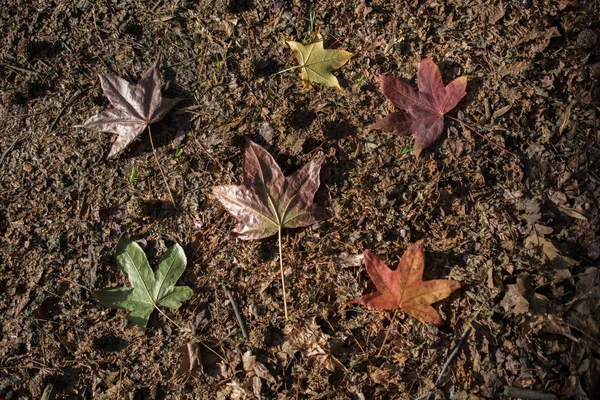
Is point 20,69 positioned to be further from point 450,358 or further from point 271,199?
point 450,358

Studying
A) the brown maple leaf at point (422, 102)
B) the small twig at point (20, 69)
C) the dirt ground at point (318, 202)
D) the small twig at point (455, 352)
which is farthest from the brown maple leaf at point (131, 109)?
the small twig at point (455, 352)

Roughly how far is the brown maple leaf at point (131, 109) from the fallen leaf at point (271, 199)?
1.91 ft

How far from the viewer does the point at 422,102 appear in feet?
7.33

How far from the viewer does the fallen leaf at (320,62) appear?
2322mm

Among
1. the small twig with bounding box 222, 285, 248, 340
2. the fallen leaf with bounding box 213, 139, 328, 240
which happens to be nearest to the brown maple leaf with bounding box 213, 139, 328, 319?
the fallen leaf with bounding box 213, 139, 328, 240

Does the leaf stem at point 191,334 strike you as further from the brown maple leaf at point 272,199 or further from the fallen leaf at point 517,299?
the fallen leaf at point 517,299

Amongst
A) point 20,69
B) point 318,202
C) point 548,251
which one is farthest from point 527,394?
point 20,69

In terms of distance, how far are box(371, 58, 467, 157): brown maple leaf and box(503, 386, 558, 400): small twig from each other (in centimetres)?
114

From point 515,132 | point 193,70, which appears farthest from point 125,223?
point 515,132

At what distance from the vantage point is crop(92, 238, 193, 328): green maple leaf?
2.21 meters

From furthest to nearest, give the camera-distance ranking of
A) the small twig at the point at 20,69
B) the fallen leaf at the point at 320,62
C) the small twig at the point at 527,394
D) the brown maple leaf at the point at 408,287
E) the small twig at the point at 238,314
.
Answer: the small twig at the point at 20,69
the fallen leaf at the point at 320,62
the small twig at the point at 238,314
the brown maple leaf at the point at 408,287
the small twig at the point at 527,394

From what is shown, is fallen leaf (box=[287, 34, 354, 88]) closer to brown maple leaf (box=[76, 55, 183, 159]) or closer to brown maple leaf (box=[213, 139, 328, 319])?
brown maple leaf (box=[213, 139, 328, 319])

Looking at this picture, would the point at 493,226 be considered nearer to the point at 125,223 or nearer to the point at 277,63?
the point at 277,63

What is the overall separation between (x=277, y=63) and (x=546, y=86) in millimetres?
1362
